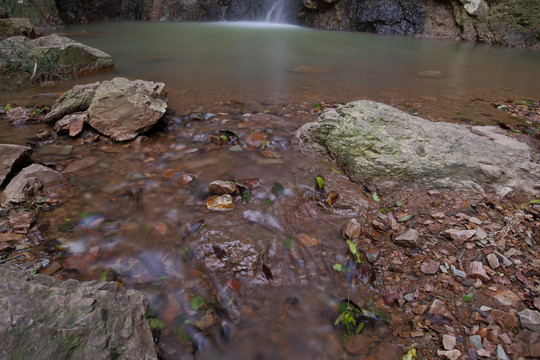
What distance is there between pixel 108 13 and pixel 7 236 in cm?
2070

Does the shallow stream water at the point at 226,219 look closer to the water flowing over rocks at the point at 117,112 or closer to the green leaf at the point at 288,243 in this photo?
the green leaf at the point at 288,243

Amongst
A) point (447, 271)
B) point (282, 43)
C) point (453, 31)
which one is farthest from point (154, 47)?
point (453, 31)

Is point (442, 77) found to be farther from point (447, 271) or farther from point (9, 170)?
point (9, 170)

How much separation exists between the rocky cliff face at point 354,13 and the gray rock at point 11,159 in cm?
1430

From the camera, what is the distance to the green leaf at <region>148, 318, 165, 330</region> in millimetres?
1782

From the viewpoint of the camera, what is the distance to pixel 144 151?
362cm

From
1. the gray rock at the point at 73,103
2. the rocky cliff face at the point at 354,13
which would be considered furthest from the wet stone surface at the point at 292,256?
the rocky cliff face at the point at 354,13

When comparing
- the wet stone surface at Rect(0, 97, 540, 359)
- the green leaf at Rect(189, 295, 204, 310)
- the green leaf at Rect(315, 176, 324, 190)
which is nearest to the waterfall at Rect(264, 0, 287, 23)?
the wet stone surface at Rect(0, 97, 540, 359)

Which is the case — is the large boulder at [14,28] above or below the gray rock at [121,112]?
above

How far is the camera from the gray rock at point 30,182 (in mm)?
2600

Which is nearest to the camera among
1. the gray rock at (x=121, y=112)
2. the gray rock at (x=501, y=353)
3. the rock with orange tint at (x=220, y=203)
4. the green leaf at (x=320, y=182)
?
the gray rock at (x=501, y=353)

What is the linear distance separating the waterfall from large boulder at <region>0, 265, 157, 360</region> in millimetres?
21376

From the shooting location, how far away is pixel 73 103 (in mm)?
4188

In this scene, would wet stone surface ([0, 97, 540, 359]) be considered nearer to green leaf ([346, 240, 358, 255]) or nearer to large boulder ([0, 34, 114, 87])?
green leaf ([346, 240, 358, 255])
